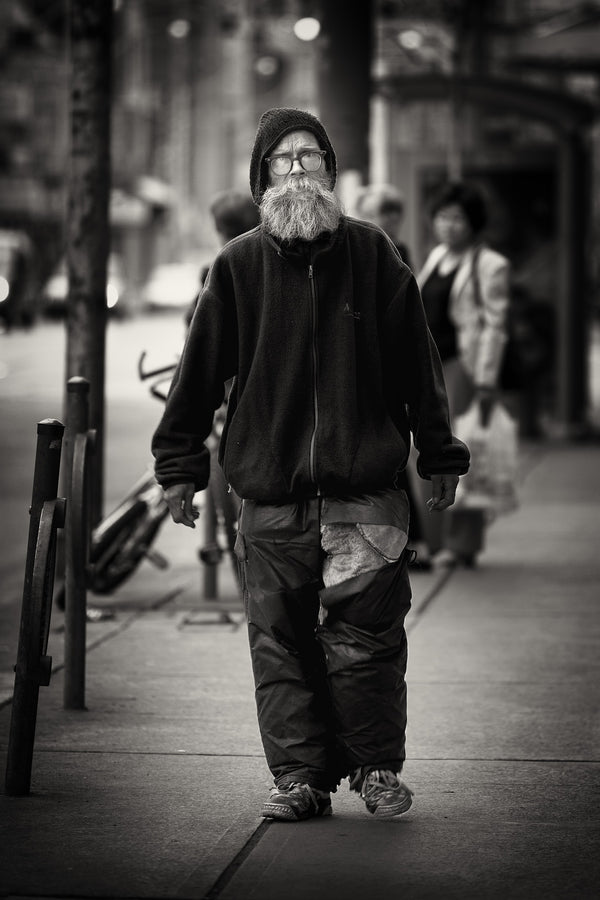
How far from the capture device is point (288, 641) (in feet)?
14.8

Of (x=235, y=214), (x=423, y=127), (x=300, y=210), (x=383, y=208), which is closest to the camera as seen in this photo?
(x=300, y=210)

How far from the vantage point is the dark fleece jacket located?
4.44 meters

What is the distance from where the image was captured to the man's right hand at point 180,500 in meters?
4.59

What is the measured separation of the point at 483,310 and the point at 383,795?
426 centimetres

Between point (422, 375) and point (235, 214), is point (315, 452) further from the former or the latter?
point (235, 214)

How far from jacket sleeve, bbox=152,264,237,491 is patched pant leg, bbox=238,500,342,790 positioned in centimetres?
24

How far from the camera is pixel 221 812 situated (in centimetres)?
461

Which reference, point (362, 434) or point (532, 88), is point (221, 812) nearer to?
point (362, 434)

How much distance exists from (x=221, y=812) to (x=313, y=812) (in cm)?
26

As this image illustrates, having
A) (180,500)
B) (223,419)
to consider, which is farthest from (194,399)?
(223,419)

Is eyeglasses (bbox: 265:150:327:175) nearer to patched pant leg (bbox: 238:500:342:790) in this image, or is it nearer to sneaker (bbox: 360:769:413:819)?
patched pant leg (bbox: 238:500:342:790)

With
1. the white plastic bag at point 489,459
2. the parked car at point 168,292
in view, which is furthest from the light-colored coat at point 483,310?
the parked car at point 168,292

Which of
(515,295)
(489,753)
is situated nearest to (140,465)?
(515,295)

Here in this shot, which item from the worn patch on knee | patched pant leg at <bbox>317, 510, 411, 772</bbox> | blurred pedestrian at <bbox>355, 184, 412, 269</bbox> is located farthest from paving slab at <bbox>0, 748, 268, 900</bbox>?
blurred pedestrian at <bbox>355, 184, 412, 269</bbox>
